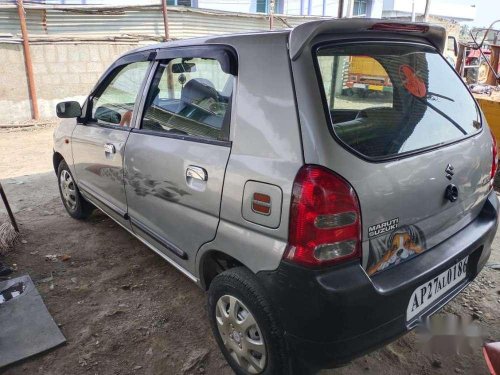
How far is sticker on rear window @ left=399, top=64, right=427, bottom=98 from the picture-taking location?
7.15ft

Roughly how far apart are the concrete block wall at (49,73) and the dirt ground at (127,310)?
609cm

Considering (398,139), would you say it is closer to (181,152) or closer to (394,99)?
(394,99)

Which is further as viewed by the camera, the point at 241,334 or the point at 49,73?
the point at 49,73

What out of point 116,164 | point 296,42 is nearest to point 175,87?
point 116,164

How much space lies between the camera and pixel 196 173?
217 cm

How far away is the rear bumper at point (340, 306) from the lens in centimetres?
167

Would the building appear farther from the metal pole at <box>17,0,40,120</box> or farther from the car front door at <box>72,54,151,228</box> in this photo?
the car front door at <box>72,54,151,228</box>

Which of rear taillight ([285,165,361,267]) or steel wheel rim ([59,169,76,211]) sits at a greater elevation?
rear taillight ([285,165,361,267])

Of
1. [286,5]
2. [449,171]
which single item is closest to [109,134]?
[449,171]

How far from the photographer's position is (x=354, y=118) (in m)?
1.99

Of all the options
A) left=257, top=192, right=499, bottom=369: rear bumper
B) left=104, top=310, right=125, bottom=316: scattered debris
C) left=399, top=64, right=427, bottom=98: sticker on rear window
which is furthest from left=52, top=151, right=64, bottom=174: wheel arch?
left=399, top=64, right=427, bottom=98: sticker on rear window

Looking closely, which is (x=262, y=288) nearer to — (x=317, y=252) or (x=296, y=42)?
(x=317, y=252)

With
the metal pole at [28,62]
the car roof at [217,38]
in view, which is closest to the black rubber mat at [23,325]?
the car roof at [217,38]

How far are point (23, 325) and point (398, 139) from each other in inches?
97.5
